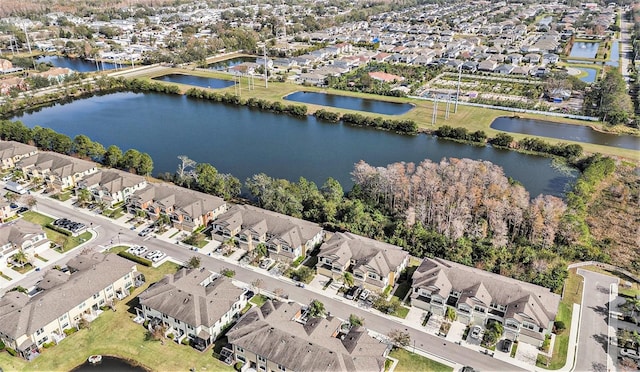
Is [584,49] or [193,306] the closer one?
[193,306]

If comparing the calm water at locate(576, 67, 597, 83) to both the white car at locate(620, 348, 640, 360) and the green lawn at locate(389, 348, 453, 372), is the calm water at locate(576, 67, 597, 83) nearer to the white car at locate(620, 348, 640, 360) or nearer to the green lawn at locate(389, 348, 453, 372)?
the white car at locate(620, 348, 640, 360)

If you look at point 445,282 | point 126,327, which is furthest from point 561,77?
point 126,327

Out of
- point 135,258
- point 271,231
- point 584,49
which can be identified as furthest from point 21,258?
point 584,49

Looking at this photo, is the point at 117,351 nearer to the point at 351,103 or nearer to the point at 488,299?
the point at 488,299

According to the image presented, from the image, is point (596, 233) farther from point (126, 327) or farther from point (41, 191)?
point (41, 191)

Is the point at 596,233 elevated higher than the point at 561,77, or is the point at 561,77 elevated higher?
the point at 561,77

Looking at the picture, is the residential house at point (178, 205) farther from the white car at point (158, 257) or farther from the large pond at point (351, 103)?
the large pond at point (351, 103)

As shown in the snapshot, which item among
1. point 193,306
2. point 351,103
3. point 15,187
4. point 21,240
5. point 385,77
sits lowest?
point 193,306
